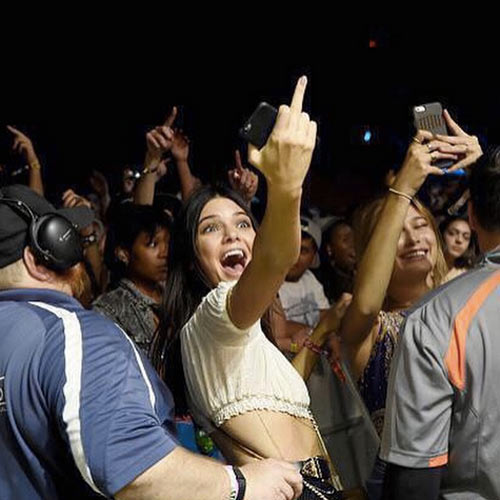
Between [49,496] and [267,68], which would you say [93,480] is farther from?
[267,68]

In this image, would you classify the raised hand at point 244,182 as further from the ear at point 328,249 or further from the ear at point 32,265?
the ear at point 32,265

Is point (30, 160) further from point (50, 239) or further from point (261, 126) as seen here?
point (261, 126)

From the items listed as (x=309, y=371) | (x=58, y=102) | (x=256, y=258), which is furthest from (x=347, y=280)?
(x=256, y=258)

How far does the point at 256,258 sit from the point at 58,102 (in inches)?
170

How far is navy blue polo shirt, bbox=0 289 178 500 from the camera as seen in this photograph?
1352 mm

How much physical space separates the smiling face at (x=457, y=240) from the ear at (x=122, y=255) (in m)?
1.51

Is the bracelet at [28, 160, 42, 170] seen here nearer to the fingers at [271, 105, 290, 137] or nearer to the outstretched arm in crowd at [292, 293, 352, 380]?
the outstretched arm in crowd at [292, 293, 352, 380]

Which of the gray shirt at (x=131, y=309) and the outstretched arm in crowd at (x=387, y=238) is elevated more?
the outstretched arm in crowd at (x=387, y=238)

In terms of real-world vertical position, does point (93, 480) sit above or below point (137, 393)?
below

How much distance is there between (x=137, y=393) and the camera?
1403mm

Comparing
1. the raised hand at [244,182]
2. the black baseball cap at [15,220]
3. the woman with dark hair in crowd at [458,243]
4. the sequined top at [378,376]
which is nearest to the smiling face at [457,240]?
the woman with dark hair in crowd at [458,243]

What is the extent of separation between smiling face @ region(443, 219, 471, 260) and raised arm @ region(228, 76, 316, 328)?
263cm

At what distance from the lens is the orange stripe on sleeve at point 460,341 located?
1.60 m

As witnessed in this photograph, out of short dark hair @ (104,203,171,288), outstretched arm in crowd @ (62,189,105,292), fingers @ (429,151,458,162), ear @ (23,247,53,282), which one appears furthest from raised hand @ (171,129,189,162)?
ear @ (23,247,53,282)
